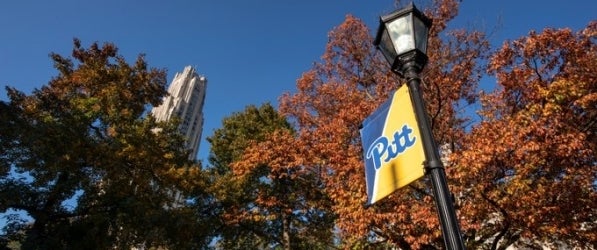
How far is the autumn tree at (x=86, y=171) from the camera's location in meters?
15.2

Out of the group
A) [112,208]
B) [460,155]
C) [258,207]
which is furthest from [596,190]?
[112,208]

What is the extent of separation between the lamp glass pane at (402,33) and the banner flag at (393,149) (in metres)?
0.39

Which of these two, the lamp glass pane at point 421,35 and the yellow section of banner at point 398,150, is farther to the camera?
the lamp glass pane at point 421,35

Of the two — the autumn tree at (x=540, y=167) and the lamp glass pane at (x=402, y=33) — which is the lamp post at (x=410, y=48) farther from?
the autumn tree at (x=540, y=167)

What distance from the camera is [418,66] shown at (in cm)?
397

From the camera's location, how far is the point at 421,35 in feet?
13.3

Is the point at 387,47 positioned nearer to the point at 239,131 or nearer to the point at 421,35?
the point at 421,35

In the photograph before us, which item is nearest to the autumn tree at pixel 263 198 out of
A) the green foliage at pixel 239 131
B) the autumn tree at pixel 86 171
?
the green foliage at pixel 239 131

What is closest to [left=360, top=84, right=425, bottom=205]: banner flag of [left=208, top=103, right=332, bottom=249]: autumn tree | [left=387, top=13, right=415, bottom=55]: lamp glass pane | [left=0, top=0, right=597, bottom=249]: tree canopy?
[left=387, top=13, right=415, bottom=55]: lamp glass pane

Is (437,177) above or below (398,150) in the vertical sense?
below

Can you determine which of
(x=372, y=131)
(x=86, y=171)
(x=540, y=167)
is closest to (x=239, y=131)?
(x=86, y=171)

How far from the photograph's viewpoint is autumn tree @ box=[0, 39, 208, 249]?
49.8 ft

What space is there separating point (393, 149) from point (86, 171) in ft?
55.9

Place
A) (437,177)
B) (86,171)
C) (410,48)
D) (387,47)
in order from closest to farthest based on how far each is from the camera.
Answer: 1. (437,177)
2. (410,48)
3. (387,47)
4. (86,171)
